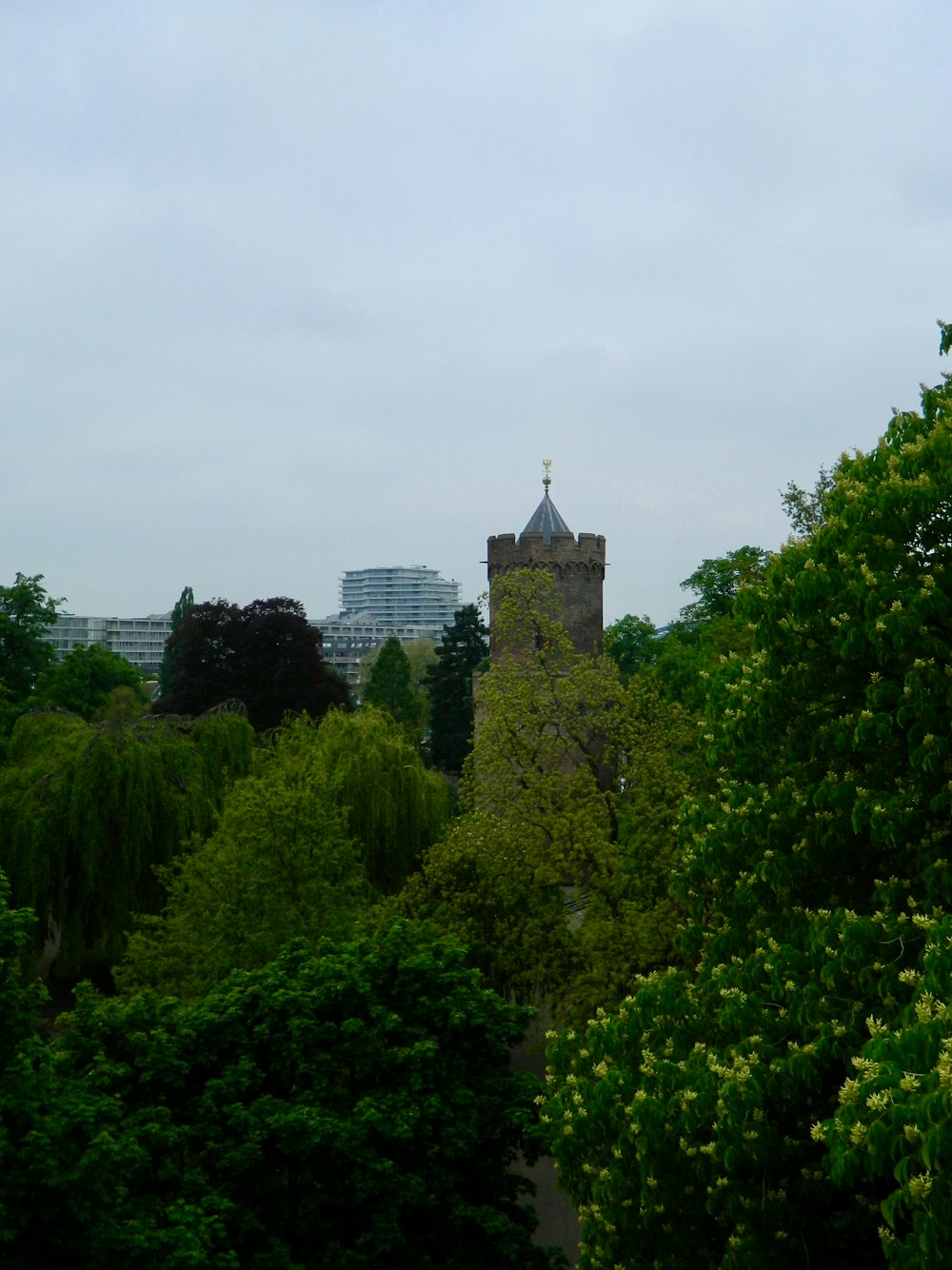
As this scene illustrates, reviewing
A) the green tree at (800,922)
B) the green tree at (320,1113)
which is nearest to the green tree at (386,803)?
the green tree at (320,1113)

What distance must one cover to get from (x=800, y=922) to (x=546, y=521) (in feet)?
122

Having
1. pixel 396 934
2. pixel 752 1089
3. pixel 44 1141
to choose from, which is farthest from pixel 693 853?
pixel 44 1141

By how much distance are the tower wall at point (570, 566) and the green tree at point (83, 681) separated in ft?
51.5

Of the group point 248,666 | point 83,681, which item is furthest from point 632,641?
point 83,681

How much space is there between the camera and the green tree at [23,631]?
51188mm

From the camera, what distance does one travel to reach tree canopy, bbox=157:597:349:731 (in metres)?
53.0

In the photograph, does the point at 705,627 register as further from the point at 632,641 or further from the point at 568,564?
the point at 632,641

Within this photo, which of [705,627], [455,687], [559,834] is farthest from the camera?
[455,687]

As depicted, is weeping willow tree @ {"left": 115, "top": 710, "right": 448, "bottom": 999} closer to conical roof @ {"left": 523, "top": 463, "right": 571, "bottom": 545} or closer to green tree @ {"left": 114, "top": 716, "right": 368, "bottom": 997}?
green tree @ {"left": 114, "top": 716, "right": 368, "bottom": 997}

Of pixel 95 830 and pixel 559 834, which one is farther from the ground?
pixel 559 834

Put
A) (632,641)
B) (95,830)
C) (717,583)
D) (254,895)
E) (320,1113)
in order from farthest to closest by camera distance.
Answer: (632,641) < (717,583) < (95,830) < (254,895) < (320,1113)

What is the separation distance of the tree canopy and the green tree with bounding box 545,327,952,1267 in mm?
41684

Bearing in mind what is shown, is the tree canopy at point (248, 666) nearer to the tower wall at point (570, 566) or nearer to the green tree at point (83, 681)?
the green tree at point (83, 681)

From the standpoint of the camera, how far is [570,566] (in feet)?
152
